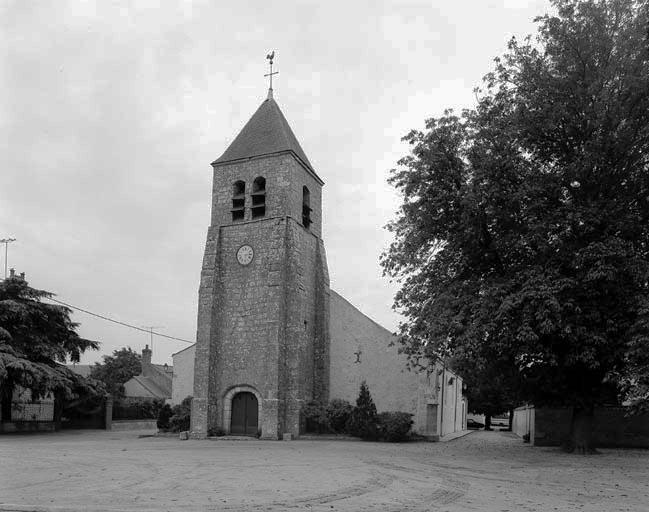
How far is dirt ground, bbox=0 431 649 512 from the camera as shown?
9734 millimetres

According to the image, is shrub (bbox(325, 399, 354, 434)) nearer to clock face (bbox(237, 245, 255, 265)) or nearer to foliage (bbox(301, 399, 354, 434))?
foliage (bbox(301, 399, 354, 434))

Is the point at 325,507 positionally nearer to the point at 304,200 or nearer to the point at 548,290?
the point at 548,290

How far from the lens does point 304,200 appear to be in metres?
33.1

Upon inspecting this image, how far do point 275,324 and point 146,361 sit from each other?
114 ft

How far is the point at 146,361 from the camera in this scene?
59625 mm

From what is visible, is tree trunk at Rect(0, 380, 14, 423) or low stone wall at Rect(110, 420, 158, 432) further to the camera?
low stone wall at Rect(110, 420, 158, 432)

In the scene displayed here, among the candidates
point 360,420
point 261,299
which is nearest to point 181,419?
point 261,299

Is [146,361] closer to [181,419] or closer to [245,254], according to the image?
[181,419]

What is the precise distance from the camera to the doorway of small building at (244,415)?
95.8 ft

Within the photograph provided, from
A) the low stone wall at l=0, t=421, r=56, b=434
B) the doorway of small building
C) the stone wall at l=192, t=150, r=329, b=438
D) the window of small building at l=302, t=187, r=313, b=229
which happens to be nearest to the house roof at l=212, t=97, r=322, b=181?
the stone wall at l=192, t=150, r=329, b=438

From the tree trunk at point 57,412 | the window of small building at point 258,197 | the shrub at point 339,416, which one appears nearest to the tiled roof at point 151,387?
the tree trunk at point 57,412

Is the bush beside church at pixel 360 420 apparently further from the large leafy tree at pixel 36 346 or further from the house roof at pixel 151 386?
the house roof at pixel 151 386

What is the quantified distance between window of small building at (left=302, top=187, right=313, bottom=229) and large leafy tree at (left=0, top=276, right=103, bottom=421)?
12821 millimetres

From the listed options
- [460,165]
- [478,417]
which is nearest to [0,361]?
[460,165]
